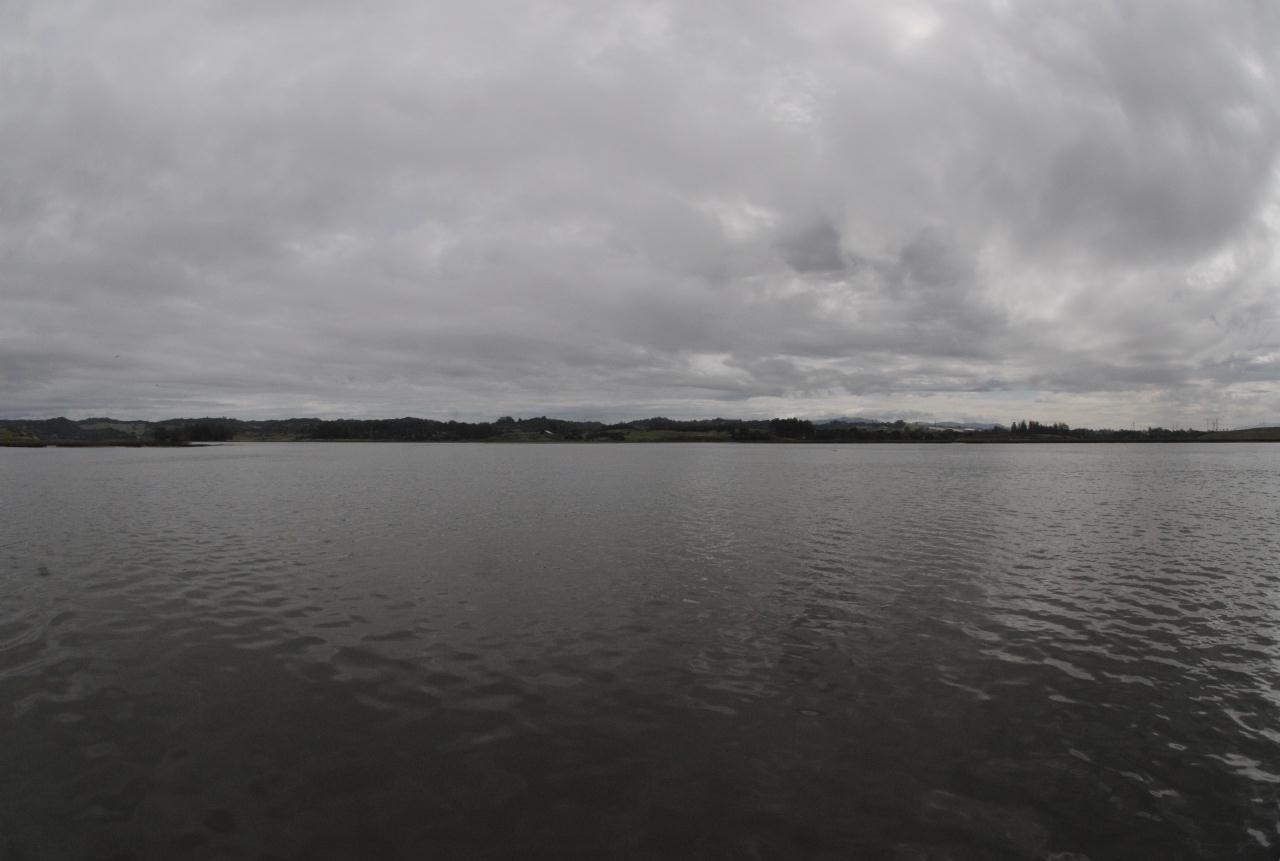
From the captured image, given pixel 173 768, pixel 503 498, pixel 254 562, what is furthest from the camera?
pixel 503 498

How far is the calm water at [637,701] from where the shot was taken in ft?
33.4

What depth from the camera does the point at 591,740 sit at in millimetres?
12906

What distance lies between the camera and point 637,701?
14.7m

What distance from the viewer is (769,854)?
960 centimetres

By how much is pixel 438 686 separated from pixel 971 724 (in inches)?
475

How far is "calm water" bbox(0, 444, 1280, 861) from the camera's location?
1020cm

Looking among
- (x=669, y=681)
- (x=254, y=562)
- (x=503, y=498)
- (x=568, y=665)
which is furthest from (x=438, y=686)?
(x=503, y=498)

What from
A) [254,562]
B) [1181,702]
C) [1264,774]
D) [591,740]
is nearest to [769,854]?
[591,740]

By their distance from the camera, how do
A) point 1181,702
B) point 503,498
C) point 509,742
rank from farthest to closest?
point 503,498 → point 1181,702 → point 509,742

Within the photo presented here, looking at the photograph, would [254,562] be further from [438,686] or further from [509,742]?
[509,742]

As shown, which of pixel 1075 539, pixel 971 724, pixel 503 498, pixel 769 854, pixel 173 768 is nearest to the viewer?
pixel 769 854

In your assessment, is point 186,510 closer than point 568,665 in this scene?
No

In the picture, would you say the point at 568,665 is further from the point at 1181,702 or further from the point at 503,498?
the point at 503,498

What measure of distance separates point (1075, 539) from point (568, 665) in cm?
3361
